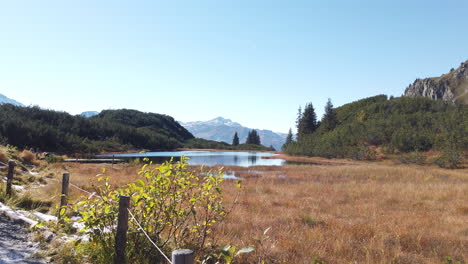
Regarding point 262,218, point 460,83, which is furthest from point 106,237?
point 460,83

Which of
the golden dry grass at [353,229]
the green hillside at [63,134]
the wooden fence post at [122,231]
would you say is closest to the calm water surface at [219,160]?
the green hillside at [63,134]

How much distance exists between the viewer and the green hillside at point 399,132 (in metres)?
51.4

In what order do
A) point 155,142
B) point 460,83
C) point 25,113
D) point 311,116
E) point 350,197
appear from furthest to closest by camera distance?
point 460,83, point 155,142, point 311,116, point 25,113, point 350,197

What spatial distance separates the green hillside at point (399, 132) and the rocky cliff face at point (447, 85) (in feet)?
333

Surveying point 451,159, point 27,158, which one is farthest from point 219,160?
point 27,158

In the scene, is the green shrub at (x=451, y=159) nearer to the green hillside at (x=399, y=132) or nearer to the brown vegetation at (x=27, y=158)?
the green hillside at (x=399, y=132)

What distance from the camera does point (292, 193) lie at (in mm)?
16453

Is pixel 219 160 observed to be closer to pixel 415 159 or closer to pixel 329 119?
pixel 415 159

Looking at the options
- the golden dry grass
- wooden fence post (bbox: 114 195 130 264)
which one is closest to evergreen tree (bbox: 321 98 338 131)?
the golden dry grass

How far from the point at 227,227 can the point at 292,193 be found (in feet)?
30.7

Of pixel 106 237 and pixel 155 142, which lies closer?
pixel 106 237

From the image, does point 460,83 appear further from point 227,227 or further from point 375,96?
point 227,227

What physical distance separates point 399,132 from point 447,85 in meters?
147

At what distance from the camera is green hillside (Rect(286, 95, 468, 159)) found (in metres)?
51.4
